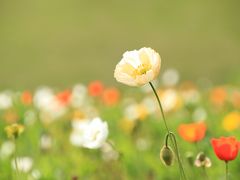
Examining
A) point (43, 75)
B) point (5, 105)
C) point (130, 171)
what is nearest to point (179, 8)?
point (43, 75)

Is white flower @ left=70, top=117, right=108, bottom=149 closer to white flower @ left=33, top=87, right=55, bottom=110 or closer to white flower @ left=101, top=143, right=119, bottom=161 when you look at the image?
white flower @ left=101, top=143, right=119, bottom=161

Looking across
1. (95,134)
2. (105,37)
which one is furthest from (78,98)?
(105,37)

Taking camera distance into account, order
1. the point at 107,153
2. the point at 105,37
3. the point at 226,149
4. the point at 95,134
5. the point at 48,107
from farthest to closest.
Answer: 1. the point at 105,37
2. the point at 48,107
3. the point at 107,153
4. the point at 95,134
5. the point at 226,149

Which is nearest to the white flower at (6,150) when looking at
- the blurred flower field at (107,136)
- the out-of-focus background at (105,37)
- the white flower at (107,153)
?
the blurred flower field at (107,136)

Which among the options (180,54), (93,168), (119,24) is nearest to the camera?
→ (93,168)

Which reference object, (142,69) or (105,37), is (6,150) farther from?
(105,37)

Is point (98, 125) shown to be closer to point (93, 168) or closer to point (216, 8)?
point (93, 168)

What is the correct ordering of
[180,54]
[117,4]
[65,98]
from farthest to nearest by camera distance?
[117,4] → [180,54] → [65,98]

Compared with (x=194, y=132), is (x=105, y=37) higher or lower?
higher
